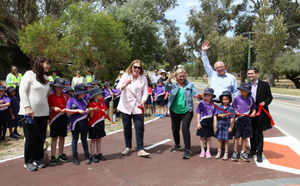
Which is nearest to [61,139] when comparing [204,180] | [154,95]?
[204,180]

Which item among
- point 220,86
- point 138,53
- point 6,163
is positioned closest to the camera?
point 6,163

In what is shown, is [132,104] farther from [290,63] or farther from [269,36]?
[290,63]

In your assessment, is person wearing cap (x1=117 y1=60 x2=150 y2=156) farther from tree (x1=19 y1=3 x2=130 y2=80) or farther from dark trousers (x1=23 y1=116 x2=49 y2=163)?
tree (x1=19 y1=3 x2=130 y2=80)

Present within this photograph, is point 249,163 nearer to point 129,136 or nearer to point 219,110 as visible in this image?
point 219,110

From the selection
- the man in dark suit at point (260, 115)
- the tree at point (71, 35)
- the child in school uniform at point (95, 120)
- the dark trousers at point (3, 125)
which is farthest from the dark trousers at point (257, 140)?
the tree at point (71, 35)

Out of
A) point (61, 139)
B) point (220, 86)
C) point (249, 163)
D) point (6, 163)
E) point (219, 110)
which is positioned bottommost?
point (249, 163)

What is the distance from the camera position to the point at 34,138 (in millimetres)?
4406

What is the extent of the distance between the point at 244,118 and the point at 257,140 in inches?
25.0

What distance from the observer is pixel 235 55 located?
32500 mm

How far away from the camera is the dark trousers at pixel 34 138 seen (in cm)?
435

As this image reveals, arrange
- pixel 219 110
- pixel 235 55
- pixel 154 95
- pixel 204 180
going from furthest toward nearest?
1. pixel 235 55
2. pixel 154 95
3. pixel 219 110
4. pixel 204 180

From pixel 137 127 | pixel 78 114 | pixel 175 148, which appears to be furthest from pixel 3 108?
pixel 175 148

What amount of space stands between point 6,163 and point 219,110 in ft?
15.1

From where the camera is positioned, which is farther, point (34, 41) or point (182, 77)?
point (34, 41)
